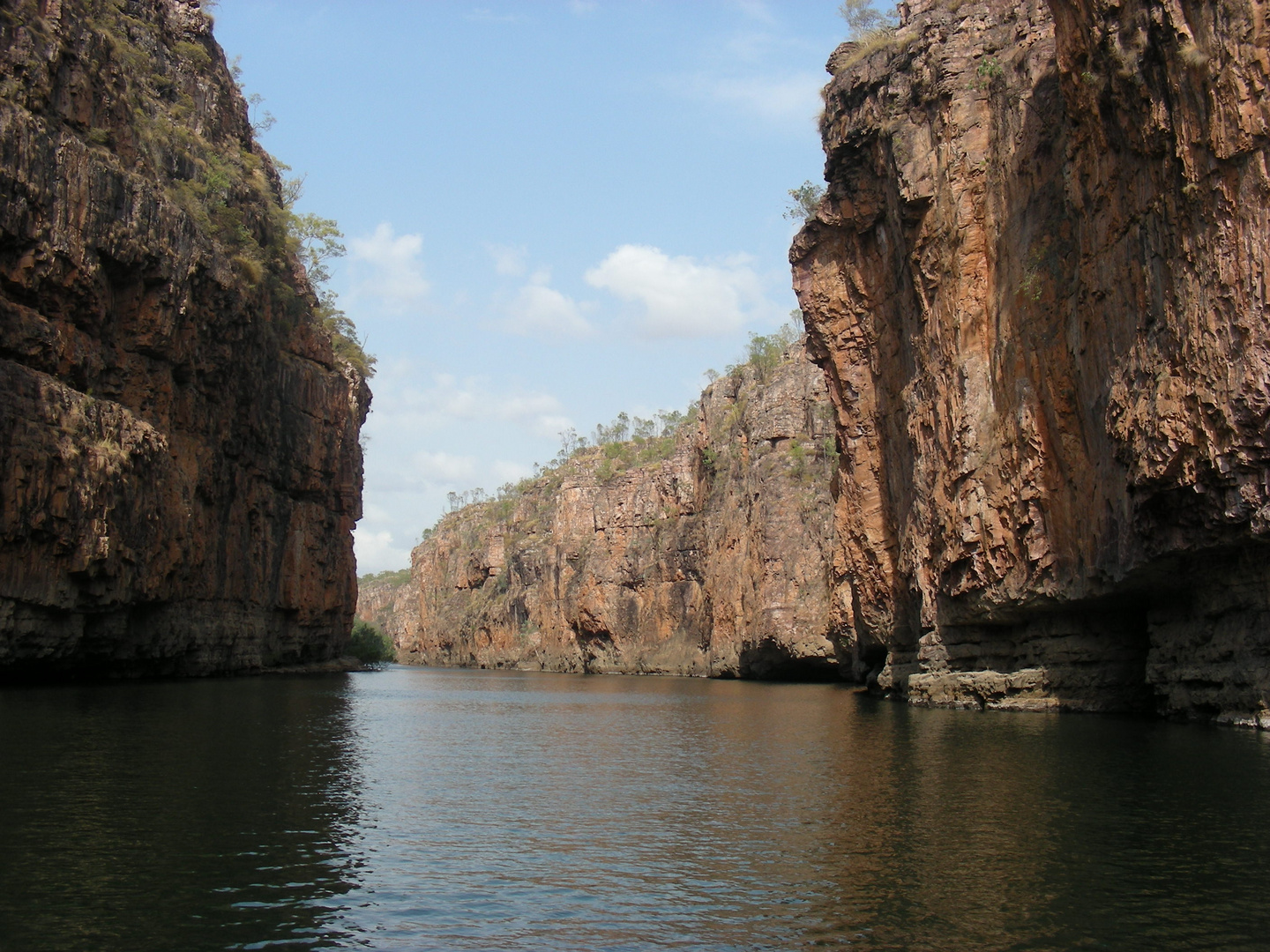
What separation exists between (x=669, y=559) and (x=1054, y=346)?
76.9 metres

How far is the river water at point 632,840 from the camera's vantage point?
10.4m

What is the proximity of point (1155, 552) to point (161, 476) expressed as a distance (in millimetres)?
37798

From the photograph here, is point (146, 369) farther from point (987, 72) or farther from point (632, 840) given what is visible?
point (632, 840)

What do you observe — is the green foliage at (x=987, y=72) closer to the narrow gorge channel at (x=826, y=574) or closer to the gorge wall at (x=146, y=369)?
the narrow gorge channel at (x=826, y=574)

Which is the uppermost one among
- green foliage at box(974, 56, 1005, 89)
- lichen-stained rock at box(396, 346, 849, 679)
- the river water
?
green foliage at box(974, 56, 1005, 89)

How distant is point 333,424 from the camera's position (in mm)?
72438

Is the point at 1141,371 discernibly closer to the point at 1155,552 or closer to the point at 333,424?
the point at 1155,552

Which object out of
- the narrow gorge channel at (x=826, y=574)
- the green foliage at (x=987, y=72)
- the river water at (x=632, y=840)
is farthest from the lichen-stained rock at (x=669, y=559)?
the river water at (x=632, y=840)

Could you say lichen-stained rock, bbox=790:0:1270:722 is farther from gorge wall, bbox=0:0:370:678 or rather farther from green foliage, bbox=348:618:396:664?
green foliage, bbox=348:618:396:664

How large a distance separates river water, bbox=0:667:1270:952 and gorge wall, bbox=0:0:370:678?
11940 mm

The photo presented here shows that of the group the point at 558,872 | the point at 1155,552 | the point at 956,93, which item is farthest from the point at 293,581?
the point at 558,872

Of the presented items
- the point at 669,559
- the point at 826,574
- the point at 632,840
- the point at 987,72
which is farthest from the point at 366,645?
the point at 632,840

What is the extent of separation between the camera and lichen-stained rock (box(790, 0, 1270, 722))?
2225 centimetres

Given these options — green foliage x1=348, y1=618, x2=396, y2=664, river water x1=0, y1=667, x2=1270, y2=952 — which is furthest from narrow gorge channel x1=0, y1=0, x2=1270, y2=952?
green foliage x1=348, y1=618, x2=396, y2=664
